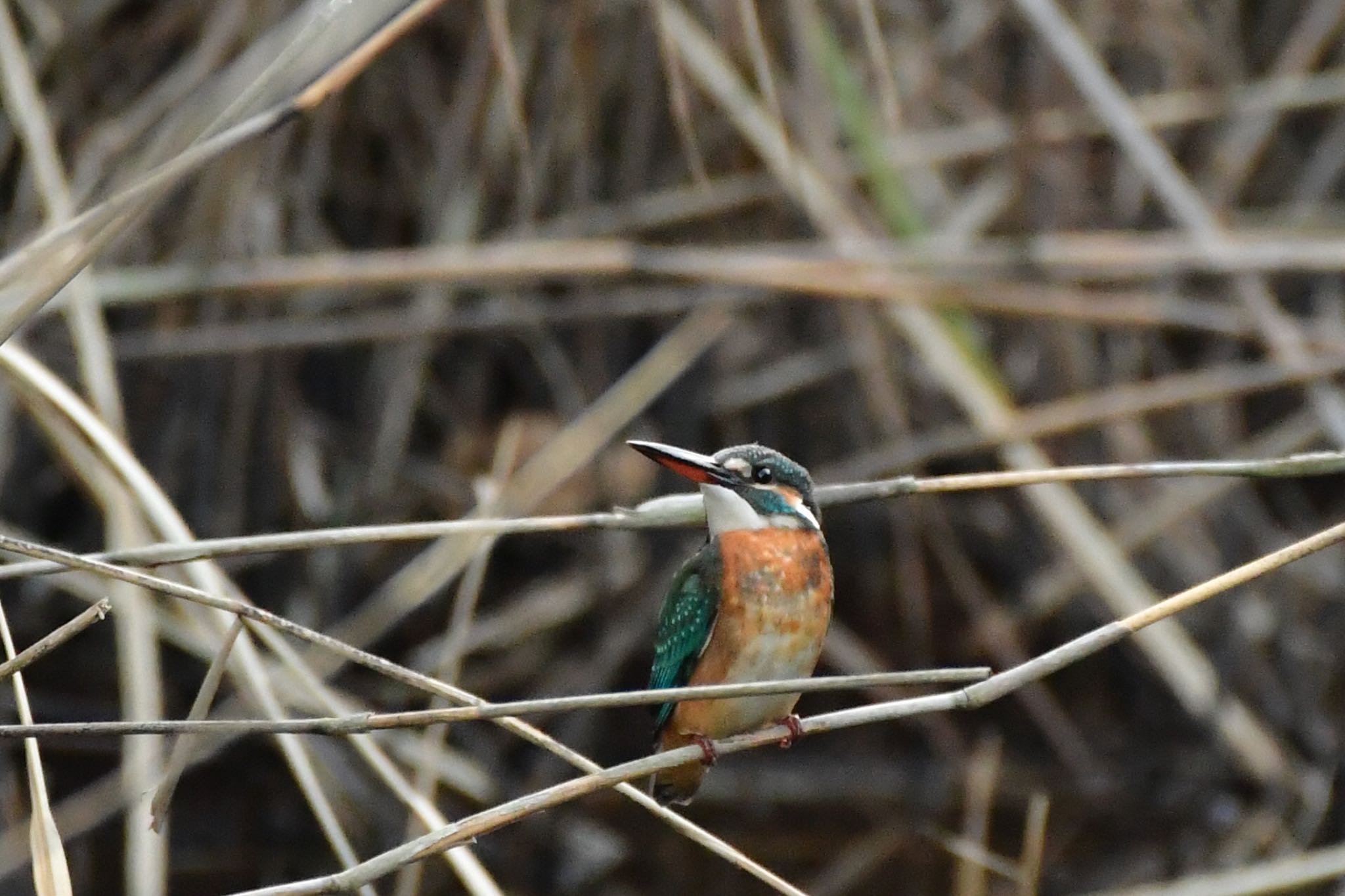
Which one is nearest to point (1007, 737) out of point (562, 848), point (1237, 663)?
point (1237, 663)

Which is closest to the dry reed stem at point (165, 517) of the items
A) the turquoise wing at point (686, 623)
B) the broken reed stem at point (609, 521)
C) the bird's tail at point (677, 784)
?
the broken reed stem at point (609, 521)

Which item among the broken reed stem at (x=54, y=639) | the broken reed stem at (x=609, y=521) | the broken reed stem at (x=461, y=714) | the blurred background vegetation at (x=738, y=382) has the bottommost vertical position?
the broken reed stem at (x=461, y=714)

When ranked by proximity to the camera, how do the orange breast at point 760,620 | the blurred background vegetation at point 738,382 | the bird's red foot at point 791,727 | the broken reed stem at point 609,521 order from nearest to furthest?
the broken reed stem at point 609,521 < the bird's red foot at point 791,727 < the orange breast at point 760,620 < the blurred background vegetation at point 738,382

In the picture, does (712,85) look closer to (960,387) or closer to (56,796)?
(960,387)

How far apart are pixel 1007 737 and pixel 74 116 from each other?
3190 millimetres

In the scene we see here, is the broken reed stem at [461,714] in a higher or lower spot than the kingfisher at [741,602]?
lower

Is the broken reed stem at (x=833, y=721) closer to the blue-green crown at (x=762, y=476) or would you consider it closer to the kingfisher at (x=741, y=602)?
the kingfisher at (x=741, y=602)

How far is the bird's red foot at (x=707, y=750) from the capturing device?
1.88 m

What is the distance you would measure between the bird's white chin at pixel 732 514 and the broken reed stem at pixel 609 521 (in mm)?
599

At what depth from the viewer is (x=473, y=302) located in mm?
4699

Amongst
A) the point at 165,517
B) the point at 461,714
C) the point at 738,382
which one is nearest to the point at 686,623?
the point at 165,517

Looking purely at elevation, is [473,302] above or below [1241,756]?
above

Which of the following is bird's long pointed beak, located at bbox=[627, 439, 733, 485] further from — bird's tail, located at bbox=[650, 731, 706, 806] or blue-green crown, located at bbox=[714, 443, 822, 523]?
bird's tail, located at bbox=[650, 731, 706, 806]

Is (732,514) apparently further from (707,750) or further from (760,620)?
(707,750)
